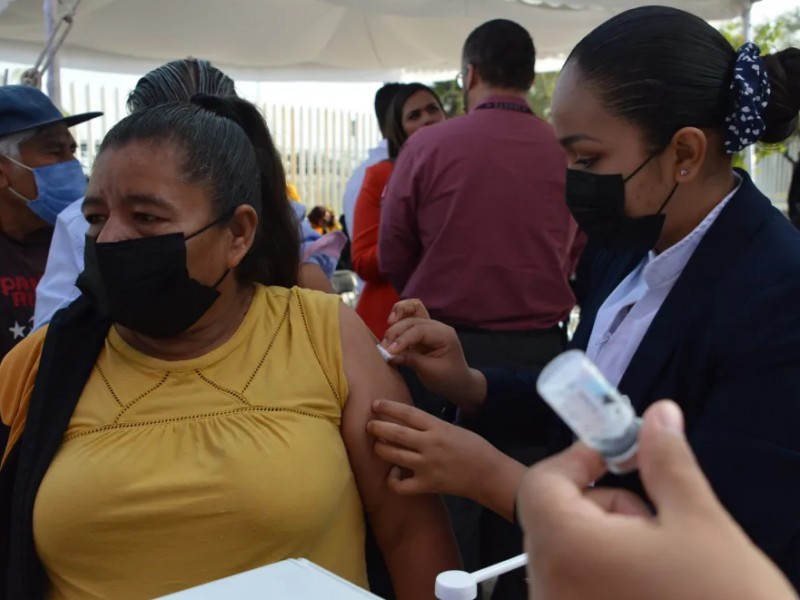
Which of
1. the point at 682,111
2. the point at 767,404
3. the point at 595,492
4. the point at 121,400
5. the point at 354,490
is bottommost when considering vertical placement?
the point at 354,490

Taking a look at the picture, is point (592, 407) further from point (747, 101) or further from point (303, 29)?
point (303, 29)

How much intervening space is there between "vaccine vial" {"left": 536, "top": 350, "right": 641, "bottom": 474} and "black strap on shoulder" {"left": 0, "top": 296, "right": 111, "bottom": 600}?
1173mm

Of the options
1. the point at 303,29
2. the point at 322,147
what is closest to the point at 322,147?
the point at 322,147

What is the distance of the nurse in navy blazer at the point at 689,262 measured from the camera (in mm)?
1119

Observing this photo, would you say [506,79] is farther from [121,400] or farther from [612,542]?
[612,542]

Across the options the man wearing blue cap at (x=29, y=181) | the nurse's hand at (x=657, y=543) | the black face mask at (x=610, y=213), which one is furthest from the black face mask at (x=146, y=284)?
the man wearing blue cap at (x=29, y=181)

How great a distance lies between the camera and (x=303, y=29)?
5.95m

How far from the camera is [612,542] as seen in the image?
20.9 inches

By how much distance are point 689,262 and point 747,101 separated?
0.27 metres

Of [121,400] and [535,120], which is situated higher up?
[535,120]

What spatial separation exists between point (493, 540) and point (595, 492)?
1.94 m

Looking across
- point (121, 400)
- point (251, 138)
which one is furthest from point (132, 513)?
point (251, 138)

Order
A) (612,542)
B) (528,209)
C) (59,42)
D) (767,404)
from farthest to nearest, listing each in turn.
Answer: (59,42) → (528,209) → (767,404) → (612,542)

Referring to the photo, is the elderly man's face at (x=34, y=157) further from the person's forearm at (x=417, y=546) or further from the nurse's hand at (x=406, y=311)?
the person's forearm at (x=417, y=546)
